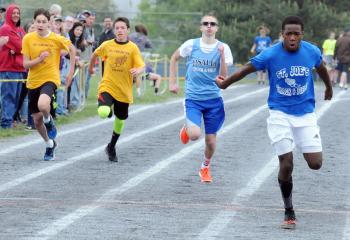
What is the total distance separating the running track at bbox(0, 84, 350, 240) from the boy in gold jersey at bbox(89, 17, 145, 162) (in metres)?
0.71

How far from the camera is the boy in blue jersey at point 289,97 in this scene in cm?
1070

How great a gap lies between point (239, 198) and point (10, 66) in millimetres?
8521

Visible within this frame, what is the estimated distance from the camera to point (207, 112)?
13.9 metres

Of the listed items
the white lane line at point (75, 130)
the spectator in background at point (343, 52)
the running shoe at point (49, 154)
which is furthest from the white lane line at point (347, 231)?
the spectator in background at point (343, 52)

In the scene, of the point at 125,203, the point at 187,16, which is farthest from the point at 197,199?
the point at 187,16

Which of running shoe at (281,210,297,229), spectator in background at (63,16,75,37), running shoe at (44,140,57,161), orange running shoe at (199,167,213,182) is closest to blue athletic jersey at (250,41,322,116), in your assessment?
running shoe at (281,210,297,229)

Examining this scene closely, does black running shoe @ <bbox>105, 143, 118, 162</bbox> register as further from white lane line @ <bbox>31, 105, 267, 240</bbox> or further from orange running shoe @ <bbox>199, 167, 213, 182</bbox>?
orange running shoe @ <bbox>199, 167, 213, 182</bbox>

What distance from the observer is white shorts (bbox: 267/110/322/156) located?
35.2ft

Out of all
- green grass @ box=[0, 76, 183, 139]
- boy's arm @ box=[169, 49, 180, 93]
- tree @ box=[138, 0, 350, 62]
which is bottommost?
tree @ box=[138, 0, 350, 62]

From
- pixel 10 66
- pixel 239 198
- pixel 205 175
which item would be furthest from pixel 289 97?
pixel 10 66

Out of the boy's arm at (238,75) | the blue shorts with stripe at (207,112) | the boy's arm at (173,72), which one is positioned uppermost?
the boy's arm at (238,75)

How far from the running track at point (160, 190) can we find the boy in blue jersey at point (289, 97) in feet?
1.87

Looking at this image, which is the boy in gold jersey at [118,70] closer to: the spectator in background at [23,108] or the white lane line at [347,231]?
the spectator in background at [23,108]

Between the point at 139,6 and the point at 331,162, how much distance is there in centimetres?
5891
